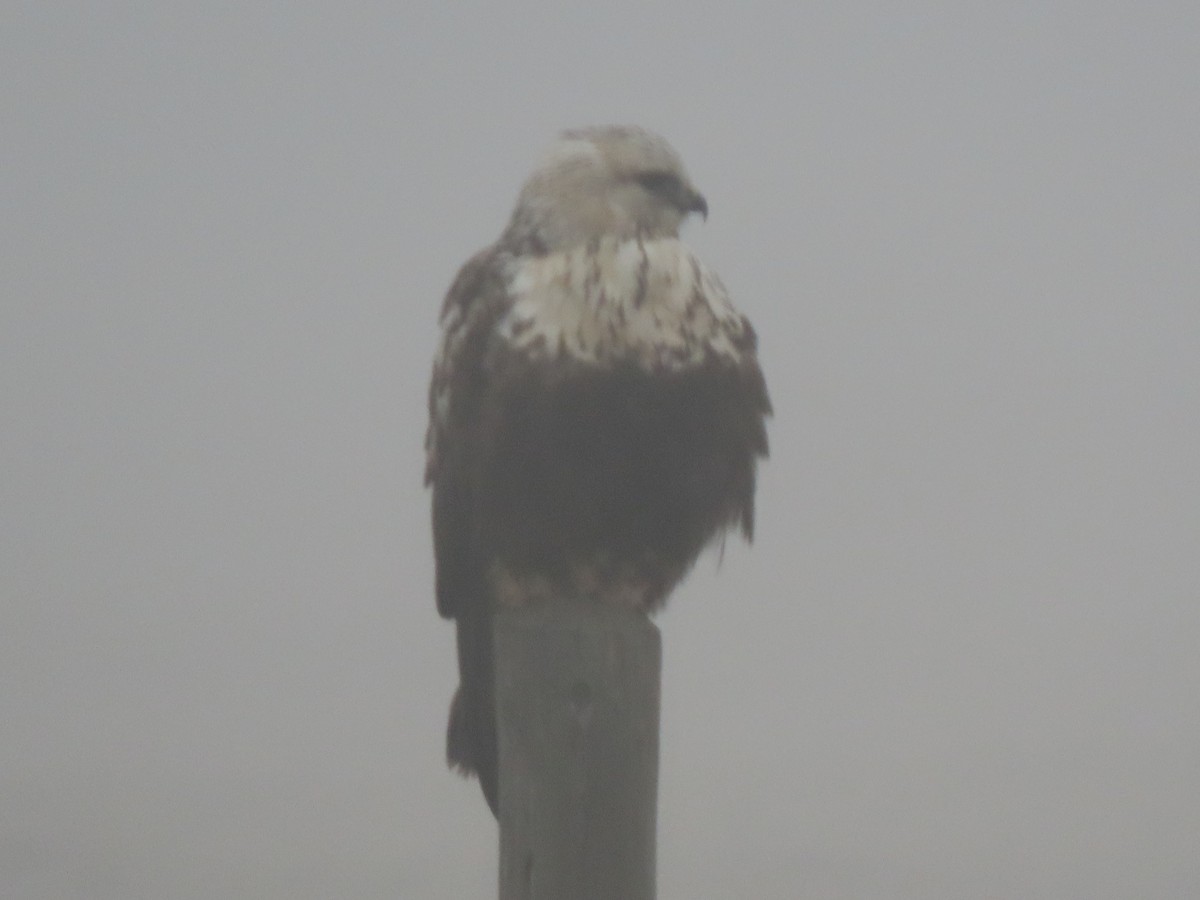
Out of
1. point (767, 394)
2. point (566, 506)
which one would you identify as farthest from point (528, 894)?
point (767, 394)

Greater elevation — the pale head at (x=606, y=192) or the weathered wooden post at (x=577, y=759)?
the pale head at (x=606, y=192)

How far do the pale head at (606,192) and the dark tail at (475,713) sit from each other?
771 millimetres

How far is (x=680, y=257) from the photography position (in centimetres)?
354

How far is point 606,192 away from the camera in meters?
3.70

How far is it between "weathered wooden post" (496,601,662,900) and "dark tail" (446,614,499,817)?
0.82 m

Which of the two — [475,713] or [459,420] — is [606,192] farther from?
[475,713]

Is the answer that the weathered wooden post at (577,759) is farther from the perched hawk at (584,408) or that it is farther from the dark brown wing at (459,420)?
the dark brown wing at (459,420)

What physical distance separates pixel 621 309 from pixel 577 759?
1013mm

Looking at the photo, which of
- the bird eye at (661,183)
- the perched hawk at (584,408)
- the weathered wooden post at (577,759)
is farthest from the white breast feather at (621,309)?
the weathered wooden post at (577,759)

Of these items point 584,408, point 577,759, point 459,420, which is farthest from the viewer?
point 459,420

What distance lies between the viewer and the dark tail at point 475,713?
3559mm

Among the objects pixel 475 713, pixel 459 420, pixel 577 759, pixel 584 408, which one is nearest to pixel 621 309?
pixel 584 408

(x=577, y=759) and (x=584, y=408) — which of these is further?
(x=584, y=408)

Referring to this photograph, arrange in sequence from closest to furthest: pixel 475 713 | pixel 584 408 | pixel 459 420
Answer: pixel 584 408 < pixel 459 420 < pixel 475 713
